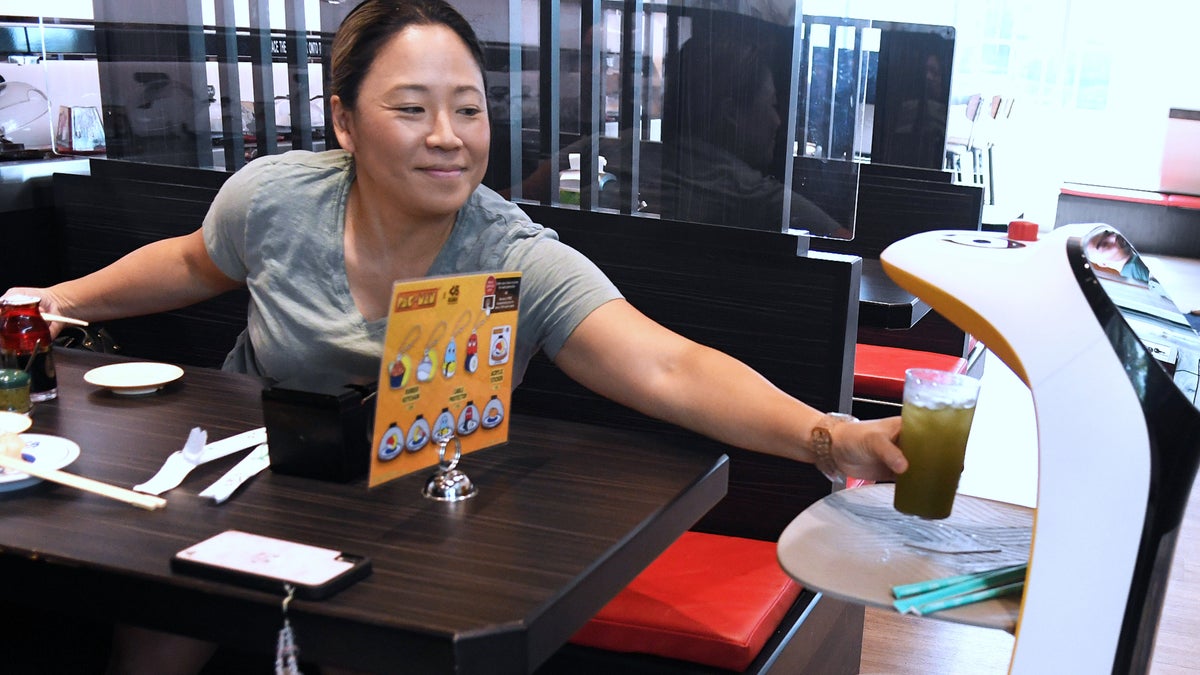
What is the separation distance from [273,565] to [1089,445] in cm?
85

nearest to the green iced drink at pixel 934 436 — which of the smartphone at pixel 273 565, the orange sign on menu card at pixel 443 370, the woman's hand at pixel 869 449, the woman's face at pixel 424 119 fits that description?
the woman's hand at pixel 869 449

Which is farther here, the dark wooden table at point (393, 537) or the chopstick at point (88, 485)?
the chopstick at point (88, 485)

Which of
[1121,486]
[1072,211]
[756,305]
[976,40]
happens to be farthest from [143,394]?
[976,40]

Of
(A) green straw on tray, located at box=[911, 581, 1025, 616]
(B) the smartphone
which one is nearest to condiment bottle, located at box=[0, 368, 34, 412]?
(B) the smartphone

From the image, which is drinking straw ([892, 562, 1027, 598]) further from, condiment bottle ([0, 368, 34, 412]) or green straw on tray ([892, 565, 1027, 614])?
condiment bottle ([0, 368, 34, 412])

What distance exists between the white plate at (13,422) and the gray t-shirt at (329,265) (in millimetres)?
384

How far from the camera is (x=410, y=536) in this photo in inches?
49.8

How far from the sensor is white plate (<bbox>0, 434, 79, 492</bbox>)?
136cm

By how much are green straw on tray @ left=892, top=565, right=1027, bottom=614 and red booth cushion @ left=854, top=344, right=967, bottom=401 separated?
1705mm

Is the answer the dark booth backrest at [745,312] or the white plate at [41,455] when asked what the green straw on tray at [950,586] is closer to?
the dark booth backrest at [745,312]

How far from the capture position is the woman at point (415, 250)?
5.40 feet

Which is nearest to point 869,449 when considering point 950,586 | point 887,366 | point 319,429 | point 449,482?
point 950,586

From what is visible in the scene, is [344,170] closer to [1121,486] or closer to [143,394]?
[143,394]

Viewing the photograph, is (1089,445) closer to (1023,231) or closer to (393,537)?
(1023,231)
